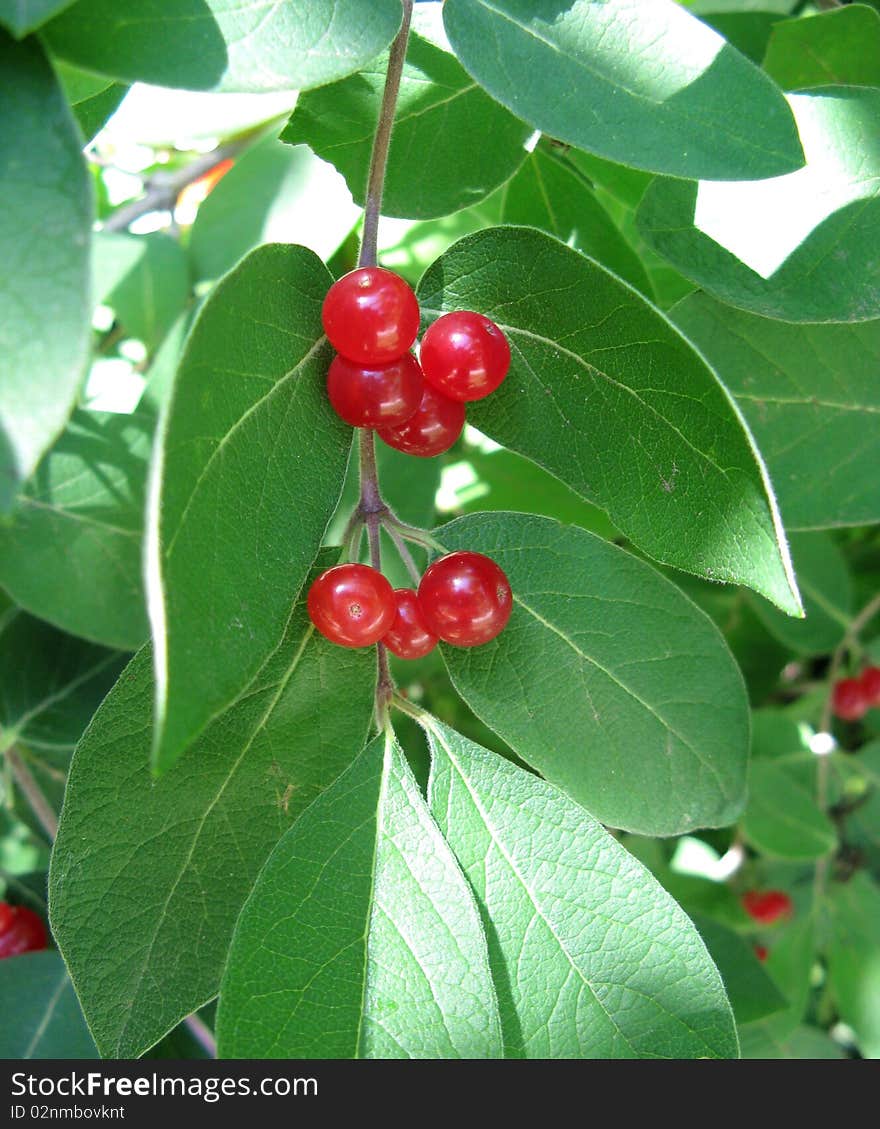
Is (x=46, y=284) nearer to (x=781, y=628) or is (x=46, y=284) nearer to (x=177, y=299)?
(x=177, y=299)

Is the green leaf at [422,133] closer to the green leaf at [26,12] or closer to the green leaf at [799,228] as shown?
the green leaf at [799,228]

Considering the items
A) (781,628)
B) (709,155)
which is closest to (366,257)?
(709,155)

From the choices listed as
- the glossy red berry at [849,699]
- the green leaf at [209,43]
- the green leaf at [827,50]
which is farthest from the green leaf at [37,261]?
the glossy red berry at [849,699]

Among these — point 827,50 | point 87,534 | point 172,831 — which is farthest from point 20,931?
point 827,50

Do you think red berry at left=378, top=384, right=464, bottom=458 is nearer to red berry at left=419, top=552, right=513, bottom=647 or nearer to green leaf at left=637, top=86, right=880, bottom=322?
red berry at left=419, top=552, right=513, bottom=647

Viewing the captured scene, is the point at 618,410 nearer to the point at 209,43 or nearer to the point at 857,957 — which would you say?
the point at 209,43

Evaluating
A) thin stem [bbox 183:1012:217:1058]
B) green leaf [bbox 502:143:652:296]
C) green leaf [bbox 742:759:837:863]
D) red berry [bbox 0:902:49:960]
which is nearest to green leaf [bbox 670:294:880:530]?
green leaf [bbox 502:143:652:296]
